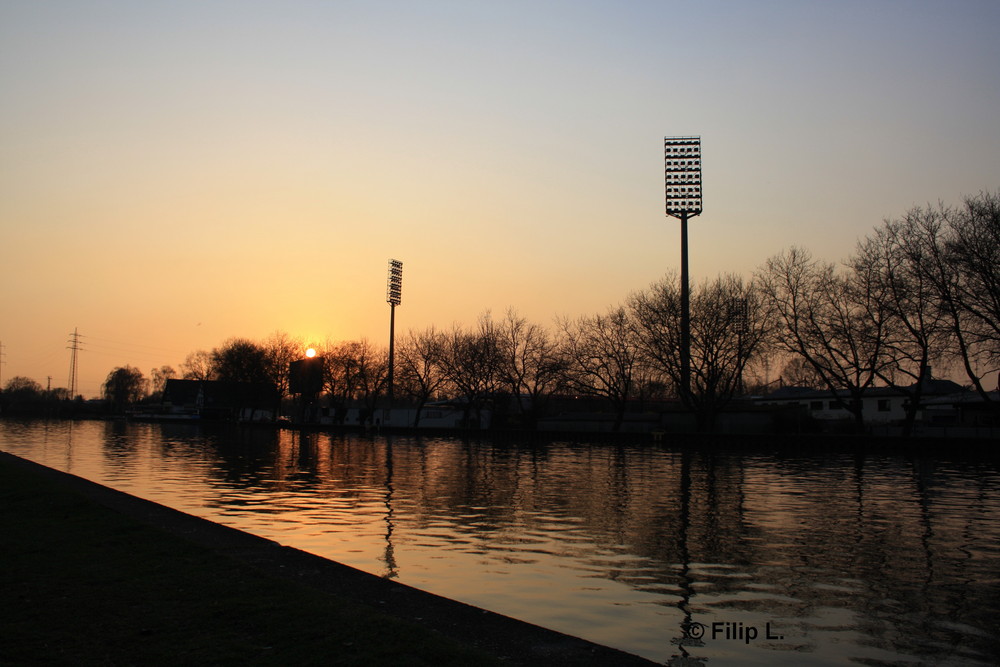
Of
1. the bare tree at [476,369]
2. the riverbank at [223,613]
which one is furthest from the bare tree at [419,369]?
the riverbank at [223,613]

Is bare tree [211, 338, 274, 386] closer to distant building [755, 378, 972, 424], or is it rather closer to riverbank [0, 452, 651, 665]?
distant building [755, 378, 972, 424]

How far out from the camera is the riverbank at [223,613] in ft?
23.5

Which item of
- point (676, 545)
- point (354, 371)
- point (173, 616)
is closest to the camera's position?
point (173, 616)

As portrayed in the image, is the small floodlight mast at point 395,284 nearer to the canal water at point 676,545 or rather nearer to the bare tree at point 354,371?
the bare tree at point 354,371

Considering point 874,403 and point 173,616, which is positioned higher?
point 874,403

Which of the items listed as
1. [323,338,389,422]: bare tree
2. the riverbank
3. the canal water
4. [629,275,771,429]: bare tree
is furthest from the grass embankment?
[323,338,389,422]: bare tree

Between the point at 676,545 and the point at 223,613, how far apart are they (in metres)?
10.4

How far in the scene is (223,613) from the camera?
8438mm

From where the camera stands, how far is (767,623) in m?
10.4

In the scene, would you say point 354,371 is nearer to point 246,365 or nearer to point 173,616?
point 246,365

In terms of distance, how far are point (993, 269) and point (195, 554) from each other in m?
52.1

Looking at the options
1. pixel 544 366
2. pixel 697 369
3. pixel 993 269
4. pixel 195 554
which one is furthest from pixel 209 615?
pixel 544 366

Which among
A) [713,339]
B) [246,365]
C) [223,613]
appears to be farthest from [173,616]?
[246,365]

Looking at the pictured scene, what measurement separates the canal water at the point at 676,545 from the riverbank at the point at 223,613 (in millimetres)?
1983
